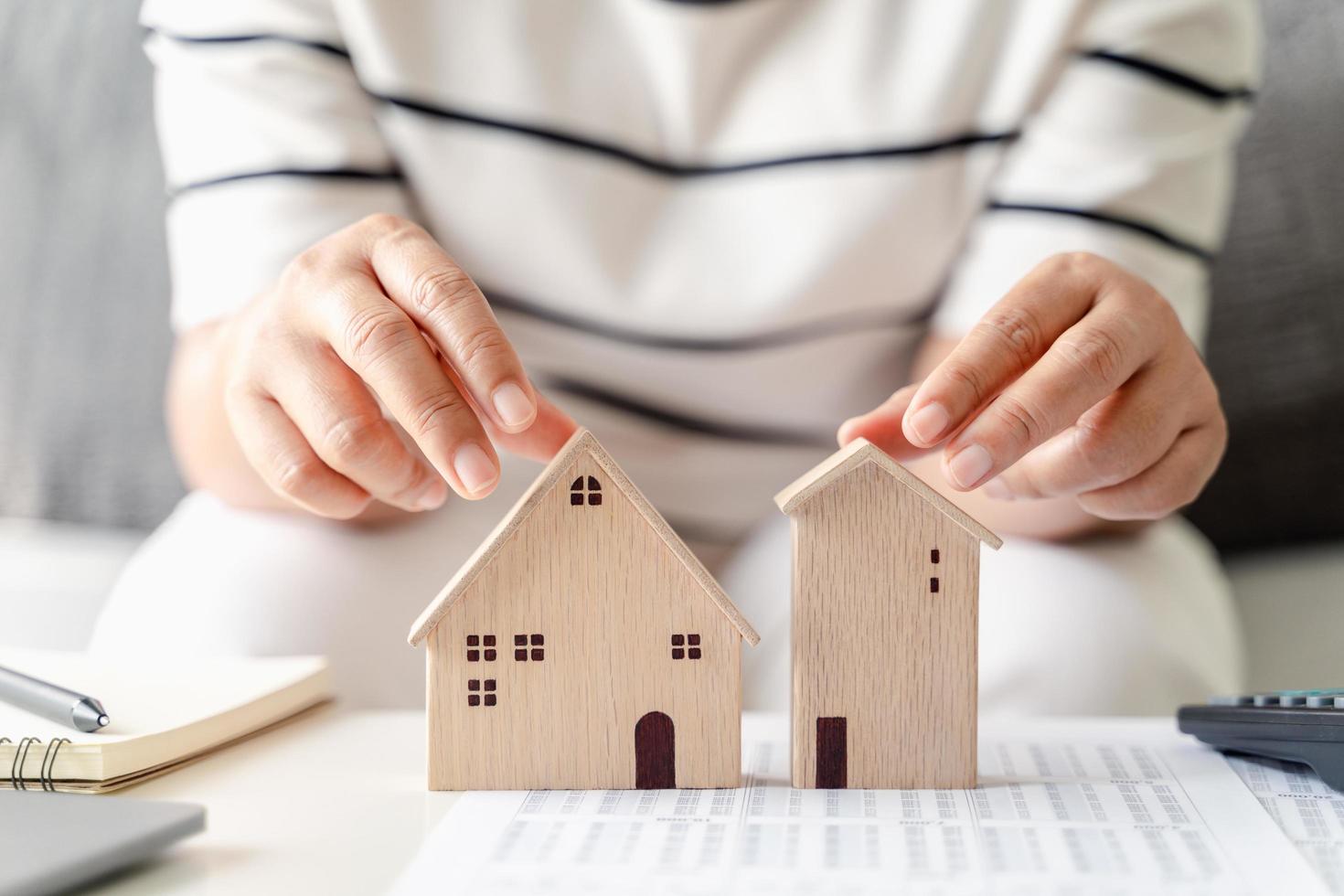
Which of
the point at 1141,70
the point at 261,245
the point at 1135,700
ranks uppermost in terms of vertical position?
the point at 1141,70

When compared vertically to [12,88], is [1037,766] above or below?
below

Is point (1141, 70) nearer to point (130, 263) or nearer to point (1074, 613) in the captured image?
point (1074, 613)

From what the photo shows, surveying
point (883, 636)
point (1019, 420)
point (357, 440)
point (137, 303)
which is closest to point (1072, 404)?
point (1019, 420)

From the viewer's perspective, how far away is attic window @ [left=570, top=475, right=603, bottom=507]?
49 centimetres

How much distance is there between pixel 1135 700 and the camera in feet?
2.41

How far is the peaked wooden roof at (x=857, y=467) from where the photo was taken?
0.49 meters

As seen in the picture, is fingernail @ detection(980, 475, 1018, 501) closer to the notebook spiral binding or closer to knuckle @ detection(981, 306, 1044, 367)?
knuckle @ detection(981, 306, 1044, 367)

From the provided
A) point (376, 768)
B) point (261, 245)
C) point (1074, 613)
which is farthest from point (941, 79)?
point (376, 768)

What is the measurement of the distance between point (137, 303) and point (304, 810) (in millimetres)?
898

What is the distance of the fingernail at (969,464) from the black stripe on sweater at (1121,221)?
41 cm

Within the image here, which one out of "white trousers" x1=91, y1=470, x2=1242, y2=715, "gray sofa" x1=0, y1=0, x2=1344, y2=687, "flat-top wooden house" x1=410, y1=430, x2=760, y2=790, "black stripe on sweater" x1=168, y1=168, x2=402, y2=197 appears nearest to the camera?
"flat-top wooden house" x1=410, y1=430, x2=760, y2=790

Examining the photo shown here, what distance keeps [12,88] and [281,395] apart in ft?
2.76

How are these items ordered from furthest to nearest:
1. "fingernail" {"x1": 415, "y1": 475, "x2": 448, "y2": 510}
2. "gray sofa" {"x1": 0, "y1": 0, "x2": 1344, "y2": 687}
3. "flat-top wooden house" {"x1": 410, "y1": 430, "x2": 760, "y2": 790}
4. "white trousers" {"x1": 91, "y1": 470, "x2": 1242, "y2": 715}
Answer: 1. "gray sofa" {"x1": 0, "y1": 0, "x2": 1344, "y2": 687}
2. "white trousers" {"x1": 91, "y1": 470, "x2": 1242, "y2": 715}
3. "fingernail" {"x1": 415, "y1": 475, "x2": 448, "y2": 510}
4. "flat-top wooden house" {"x1": 410, "y1": 430, "x2": 760, "y2": 790}

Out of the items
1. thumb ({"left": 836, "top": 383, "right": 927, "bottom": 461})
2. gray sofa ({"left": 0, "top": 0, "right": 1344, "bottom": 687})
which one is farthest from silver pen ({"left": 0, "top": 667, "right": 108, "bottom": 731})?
gray sofa ({"left": 0, "top": 0, "right": 1344, "bottom": 687})
